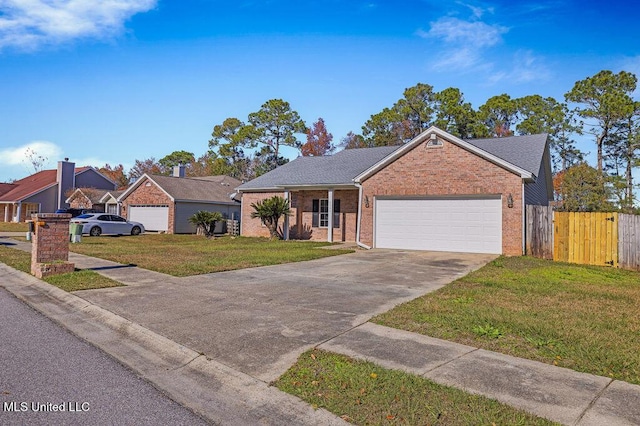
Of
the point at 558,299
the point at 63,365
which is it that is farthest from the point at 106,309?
the point at 558,299

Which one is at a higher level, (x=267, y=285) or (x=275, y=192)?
(x=275, y=192)

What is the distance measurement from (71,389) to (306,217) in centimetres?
1974

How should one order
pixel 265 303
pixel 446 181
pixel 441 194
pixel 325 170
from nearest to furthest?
pixel 265 303 → pixel 446 181 → pixel 441 194 → pixel 325 170

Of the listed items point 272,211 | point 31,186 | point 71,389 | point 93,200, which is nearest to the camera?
point 71,389

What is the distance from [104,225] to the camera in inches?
1048

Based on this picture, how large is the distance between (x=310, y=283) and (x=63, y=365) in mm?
5657

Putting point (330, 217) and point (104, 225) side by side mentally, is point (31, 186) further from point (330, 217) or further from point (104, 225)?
point (330, 217)

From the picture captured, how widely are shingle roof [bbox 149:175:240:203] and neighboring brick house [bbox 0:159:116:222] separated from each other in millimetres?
19902

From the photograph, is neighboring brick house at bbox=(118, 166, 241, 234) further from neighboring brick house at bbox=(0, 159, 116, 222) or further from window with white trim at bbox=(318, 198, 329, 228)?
neighboring brick house at bbox=(0, 159, 116, 222)

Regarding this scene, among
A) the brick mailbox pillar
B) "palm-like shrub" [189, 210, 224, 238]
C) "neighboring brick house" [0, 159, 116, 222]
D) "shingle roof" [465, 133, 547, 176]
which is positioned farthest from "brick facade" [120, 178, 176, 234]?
"shingle roof" [465, 133, 547, 176]

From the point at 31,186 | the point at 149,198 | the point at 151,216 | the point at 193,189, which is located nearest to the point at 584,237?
the point at 193,189

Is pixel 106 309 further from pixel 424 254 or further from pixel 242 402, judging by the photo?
pixel 424 254

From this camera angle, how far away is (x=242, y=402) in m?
3.92

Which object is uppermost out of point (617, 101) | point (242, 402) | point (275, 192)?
point (617, 101)
